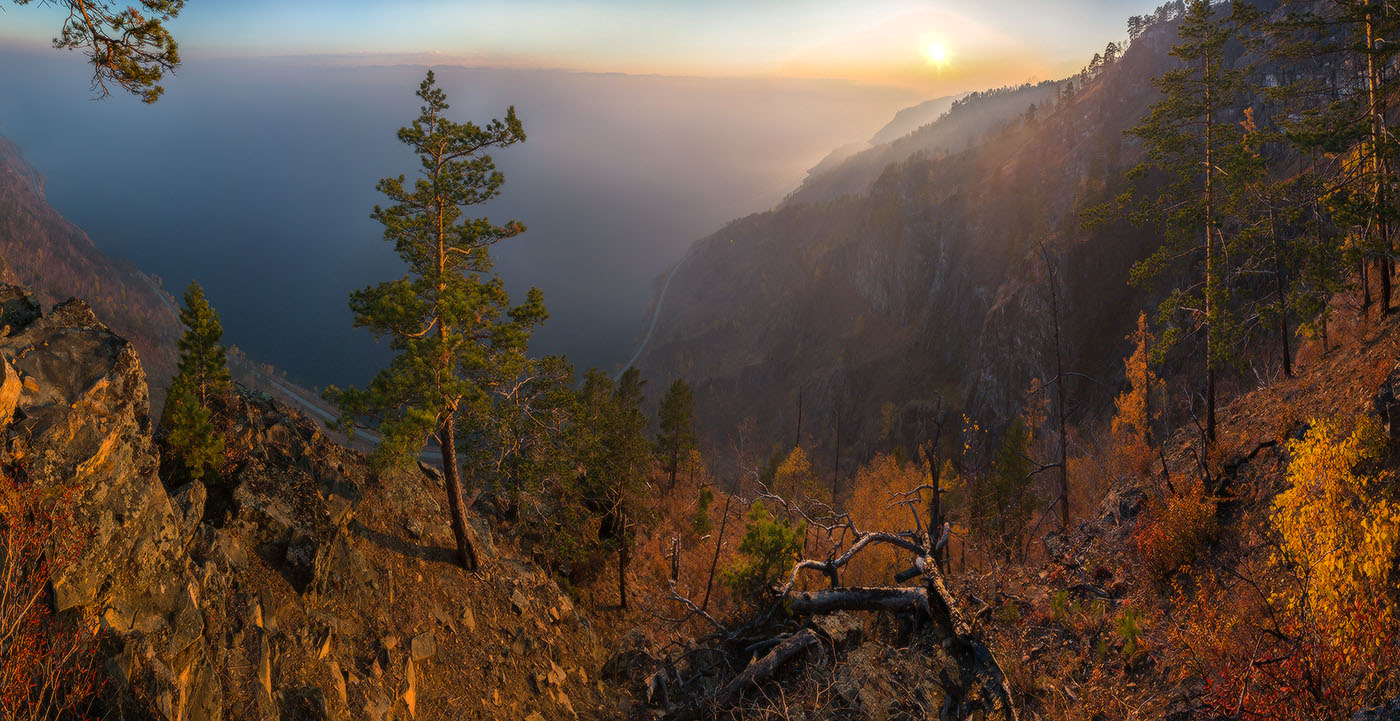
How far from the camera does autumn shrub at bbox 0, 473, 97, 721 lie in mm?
8438

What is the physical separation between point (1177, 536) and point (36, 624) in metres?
19.8

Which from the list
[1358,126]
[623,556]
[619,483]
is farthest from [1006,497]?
[1358,126]

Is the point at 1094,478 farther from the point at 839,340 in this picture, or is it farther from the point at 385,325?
the point at 839,340

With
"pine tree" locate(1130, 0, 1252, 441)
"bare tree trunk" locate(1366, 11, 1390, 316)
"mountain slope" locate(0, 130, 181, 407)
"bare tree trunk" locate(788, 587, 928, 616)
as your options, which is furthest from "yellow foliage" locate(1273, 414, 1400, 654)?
"mountain slope" locate(0, 130, 181, 407)

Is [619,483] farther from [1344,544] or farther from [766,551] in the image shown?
[1344,544]

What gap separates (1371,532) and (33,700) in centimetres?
1754

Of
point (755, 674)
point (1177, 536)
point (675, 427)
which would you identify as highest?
point (755, 674)

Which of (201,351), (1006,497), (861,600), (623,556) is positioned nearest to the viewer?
(861,600)

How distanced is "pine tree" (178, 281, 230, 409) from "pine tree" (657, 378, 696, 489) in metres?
33.6

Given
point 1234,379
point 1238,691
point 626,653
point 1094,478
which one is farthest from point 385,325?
point 1234,379

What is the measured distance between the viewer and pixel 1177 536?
13.6 m

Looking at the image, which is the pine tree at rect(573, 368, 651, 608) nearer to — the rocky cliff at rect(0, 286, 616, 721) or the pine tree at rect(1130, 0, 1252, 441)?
the rocky cliff at rect(0, 286, 616, 721)

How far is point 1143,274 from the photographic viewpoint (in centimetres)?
1977

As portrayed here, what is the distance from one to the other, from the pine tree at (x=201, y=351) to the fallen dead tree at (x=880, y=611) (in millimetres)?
12615
